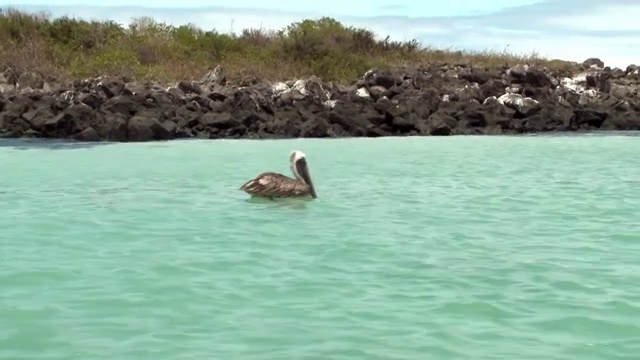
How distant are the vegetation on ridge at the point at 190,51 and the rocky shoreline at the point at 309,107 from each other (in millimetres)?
2899

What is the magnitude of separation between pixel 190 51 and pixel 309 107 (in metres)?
11.5

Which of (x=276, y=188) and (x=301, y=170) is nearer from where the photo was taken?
(x=276, y=188)

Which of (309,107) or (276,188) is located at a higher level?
(309,107)

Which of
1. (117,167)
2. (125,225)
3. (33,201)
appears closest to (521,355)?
(125,225)

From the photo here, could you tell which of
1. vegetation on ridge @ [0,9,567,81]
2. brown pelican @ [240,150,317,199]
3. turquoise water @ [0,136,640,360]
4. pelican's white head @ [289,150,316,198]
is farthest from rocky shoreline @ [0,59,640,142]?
brown pelican @ [240,150,317,199]

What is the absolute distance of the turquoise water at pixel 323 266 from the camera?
593cm

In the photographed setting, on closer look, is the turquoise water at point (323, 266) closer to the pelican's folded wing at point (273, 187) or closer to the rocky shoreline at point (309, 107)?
the pelican's folded wing at point (273, 187)

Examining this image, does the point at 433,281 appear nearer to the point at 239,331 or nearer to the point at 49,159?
the point at 239,331

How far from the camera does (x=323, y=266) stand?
820 centimetres

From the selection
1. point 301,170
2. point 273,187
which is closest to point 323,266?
point 273,187

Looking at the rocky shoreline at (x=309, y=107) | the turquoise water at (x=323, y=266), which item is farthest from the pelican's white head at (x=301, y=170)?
the rocky shoreline at (x=309, y=107)

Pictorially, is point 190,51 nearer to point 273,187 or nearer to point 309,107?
point 309,107

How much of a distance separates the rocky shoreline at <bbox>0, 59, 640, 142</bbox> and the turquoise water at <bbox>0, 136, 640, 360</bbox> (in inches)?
293

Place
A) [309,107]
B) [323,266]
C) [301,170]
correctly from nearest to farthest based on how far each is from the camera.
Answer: [323,266], [301,170], [309,107]
